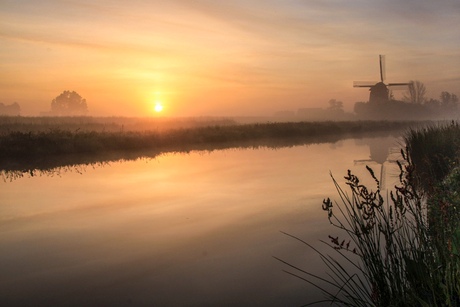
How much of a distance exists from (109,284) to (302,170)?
1351cm

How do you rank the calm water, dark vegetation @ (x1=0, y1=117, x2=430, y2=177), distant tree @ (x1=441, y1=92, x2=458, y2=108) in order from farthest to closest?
distant tree @ (x1=441, y1=92, x2=458, y2=108) → dark vegetation @ (x1=0, y1=117, x2=430, y2=177) → the calm water

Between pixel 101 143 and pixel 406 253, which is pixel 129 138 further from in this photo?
pixel 406 253

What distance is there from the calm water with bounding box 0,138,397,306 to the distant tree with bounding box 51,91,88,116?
12054 cm

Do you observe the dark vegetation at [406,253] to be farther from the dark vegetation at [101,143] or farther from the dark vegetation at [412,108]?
the dark vegetation at [412,108]

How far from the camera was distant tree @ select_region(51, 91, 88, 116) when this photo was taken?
13188 centimetres

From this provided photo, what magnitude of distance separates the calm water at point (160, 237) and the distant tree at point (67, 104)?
121 meters

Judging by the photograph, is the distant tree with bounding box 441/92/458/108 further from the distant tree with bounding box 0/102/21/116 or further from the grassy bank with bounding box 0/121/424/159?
the distant tree with bounding box 0/102/21/116

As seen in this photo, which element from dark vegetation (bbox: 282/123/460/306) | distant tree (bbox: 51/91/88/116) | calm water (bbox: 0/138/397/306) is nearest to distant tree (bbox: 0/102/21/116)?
distant tree (bbox: 51/91/88/116)

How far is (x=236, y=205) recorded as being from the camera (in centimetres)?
1231

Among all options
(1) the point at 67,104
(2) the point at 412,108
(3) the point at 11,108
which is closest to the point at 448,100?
(2) the point at 412,108

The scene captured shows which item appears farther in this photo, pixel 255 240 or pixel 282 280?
pixel 255 240

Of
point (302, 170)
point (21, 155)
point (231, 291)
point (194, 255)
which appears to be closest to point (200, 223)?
point (194, 255)

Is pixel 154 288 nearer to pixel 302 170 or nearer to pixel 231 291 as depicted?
pixel 231 291

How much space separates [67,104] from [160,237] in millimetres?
131370
